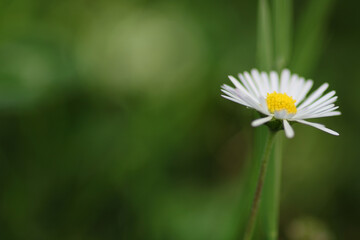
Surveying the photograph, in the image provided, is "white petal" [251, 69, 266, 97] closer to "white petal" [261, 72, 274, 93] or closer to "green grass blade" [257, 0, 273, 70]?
"white petal" [261, 72, 274, 93]

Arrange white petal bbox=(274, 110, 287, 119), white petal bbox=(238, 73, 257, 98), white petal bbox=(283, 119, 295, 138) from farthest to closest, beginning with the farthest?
white petal bbox=(238, 73, 257, 98), white petal bbox=(274, 110, 287, 119), white petal bbox=(283, 119, 295, 138)

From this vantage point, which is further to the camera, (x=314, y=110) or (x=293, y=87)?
(x=293, y=87)

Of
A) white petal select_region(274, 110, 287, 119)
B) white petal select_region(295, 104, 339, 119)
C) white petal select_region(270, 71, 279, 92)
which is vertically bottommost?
white petal select_region(274, 110, 287, 119)

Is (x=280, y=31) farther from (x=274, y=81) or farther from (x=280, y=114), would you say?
(x=280, y=114)

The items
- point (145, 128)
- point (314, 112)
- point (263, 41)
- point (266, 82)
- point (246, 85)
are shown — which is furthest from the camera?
point (145, 128)

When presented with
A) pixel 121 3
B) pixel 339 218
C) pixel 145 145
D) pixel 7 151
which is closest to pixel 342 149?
pixel 339 218

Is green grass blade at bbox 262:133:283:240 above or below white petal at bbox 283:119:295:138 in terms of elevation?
below

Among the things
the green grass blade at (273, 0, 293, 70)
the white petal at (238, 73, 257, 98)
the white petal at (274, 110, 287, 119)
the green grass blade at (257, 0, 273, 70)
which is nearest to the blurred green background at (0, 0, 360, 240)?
the green grass blade at (273, 0, 293, 70)

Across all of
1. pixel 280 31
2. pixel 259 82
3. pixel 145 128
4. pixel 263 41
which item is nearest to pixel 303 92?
pixel 259 82
